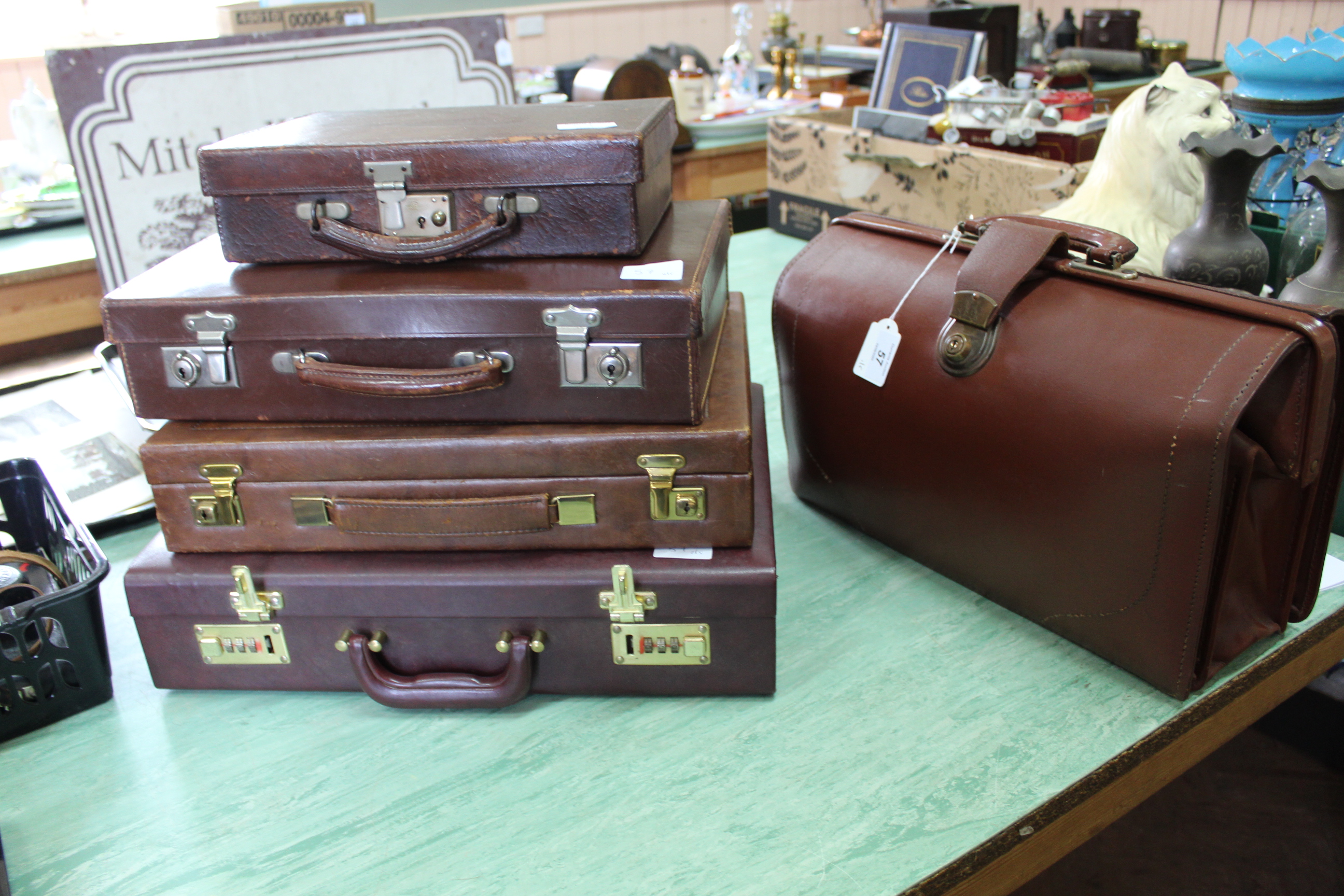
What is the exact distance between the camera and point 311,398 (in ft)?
2.56

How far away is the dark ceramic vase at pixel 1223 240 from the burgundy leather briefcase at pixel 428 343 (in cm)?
52

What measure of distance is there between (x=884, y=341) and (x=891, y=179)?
33.6 inches

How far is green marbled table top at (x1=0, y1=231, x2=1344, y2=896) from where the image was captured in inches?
25.0

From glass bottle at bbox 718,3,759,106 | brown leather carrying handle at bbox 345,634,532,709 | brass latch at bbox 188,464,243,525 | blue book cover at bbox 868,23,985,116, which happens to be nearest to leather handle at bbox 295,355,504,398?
brass latch at bbox 188,464,243,525

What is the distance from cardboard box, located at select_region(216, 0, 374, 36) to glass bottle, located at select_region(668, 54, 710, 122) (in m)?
1.31

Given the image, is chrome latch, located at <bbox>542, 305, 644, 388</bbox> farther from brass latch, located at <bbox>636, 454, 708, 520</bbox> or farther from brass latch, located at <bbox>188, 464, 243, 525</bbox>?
brass latch, located at <bbox>188, 464, 243, 525</bbox>

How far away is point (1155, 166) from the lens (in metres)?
1.11

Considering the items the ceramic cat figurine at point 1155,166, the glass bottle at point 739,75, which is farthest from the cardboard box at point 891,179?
the glass bottle at point 739,75

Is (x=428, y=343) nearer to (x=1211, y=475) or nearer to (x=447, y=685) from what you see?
(x=447, y=685)

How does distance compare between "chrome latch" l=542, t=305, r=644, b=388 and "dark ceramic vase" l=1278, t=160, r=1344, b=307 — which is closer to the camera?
"chrome latch" l=542, t=305, r=644, b=388

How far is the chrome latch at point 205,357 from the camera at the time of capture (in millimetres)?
763

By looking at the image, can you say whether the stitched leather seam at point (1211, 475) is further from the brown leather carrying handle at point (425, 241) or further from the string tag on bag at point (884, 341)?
the brown leather carrying handle at point (425, 241)

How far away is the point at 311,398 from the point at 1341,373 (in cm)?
80

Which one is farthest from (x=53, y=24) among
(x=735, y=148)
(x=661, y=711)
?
(x=661, y=711)
